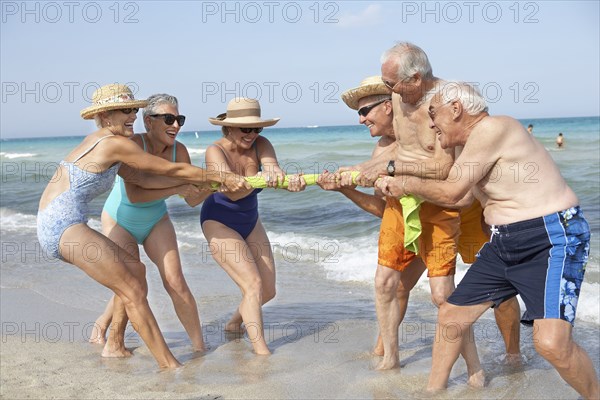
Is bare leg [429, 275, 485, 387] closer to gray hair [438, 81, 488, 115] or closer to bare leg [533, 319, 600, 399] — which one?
bare leg [533, 319, 600, 399]

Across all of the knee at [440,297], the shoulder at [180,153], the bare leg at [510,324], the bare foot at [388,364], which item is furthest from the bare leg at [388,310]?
the shoulder at [180,153]

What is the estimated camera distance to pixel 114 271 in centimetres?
516

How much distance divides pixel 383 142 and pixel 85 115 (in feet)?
7.20

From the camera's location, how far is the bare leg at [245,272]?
5.79m

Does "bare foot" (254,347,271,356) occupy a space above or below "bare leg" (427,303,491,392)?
below

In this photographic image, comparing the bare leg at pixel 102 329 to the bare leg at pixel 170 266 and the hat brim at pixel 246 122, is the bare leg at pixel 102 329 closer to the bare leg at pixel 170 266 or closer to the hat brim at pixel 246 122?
the bare leg at pixel 170 266

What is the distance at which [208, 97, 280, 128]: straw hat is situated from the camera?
225 inches

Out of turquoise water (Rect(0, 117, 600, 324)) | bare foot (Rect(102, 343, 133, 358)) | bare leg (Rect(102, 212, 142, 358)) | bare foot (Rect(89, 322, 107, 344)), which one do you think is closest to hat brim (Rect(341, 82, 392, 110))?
bare leg (Rect(102, 212, 142, 358))

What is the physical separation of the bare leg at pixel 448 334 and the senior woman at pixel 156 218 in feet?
6.92

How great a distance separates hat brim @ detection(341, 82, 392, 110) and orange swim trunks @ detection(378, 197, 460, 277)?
0.75 m

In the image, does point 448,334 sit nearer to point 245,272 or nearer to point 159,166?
point 245,272

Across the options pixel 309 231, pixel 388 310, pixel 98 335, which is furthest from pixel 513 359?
pixel 309 231

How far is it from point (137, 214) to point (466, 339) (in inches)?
105

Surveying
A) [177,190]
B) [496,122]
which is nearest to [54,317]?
[177,190]
